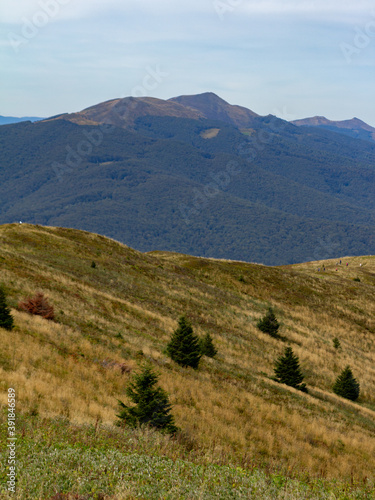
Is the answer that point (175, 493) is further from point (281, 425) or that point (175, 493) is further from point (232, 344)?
point (232, 344)

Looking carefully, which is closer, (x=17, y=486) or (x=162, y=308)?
(x=17, y=486)

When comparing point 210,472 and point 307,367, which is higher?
point 210,472

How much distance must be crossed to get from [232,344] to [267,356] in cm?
283

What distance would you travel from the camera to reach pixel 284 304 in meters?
53.9

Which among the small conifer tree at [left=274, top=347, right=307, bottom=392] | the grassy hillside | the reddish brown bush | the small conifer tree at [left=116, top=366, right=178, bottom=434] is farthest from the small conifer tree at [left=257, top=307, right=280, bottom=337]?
the small conifer tree at [left=116, top=366, right=178, bottom=434]

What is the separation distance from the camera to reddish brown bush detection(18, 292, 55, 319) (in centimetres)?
2089

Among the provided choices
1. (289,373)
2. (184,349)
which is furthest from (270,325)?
(184,349)

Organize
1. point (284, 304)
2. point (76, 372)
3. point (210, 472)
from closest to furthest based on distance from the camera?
point (210, 472) < point (76, 372) < point (284, 304)

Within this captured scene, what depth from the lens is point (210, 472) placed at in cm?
788

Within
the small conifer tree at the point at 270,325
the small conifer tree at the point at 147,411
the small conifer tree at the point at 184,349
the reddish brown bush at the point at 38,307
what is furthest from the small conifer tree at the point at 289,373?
the small conifer tree at the point at 147,411

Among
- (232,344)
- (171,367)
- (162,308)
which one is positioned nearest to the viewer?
→ (171,367)

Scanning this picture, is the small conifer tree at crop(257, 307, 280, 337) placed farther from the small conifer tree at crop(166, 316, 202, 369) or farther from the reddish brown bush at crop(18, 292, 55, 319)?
the reddish brown bush at crop(18, 292, 55, 319)

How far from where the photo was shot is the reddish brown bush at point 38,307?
20891mm

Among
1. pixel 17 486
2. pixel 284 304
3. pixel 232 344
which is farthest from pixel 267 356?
pixel 17 486
